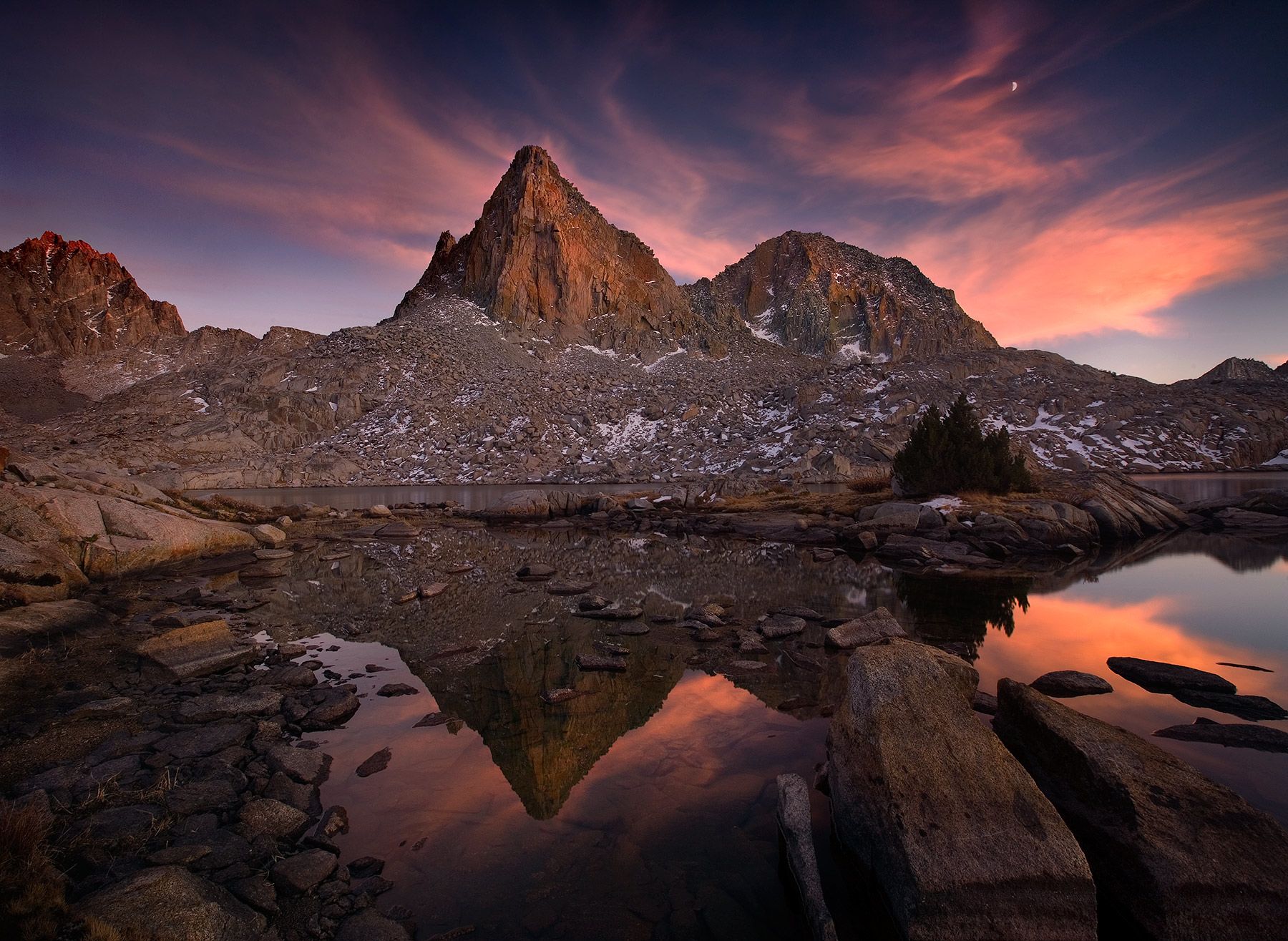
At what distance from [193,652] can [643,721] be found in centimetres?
857

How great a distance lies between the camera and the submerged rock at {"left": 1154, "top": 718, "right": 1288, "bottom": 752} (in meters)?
7.63

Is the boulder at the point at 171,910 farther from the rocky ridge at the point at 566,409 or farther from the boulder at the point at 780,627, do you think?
the rocky ridge at the point at 566,409

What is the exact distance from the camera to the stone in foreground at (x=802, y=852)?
4242mm

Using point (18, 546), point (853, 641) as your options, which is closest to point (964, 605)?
point (853, 641)

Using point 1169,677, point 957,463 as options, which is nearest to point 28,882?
point 1169,677

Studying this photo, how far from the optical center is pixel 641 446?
89.4m

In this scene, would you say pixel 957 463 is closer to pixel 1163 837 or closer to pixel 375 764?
pixel 1163 837

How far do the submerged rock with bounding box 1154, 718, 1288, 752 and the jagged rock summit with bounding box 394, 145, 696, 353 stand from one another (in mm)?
129332

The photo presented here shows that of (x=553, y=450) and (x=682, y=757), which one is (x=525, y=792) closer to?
(x=682, y=757)

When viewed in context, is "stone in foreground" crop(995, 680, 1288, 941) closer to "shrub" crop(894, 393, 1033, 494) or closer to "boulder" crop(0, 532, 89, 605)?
"boulder" crop(0, 532, 89, 605)

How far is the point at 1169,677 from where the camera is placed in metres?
10.1

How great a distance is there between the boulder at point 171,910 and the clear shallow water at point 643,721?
119cm

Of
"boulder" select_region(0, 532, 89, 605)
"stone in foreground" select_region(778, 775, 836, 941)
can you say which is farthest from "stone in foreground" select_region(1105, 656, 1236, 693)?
"boulder" select_region(0, 532, 89, 605)

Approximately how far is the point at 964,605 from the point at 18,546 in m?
24.3
